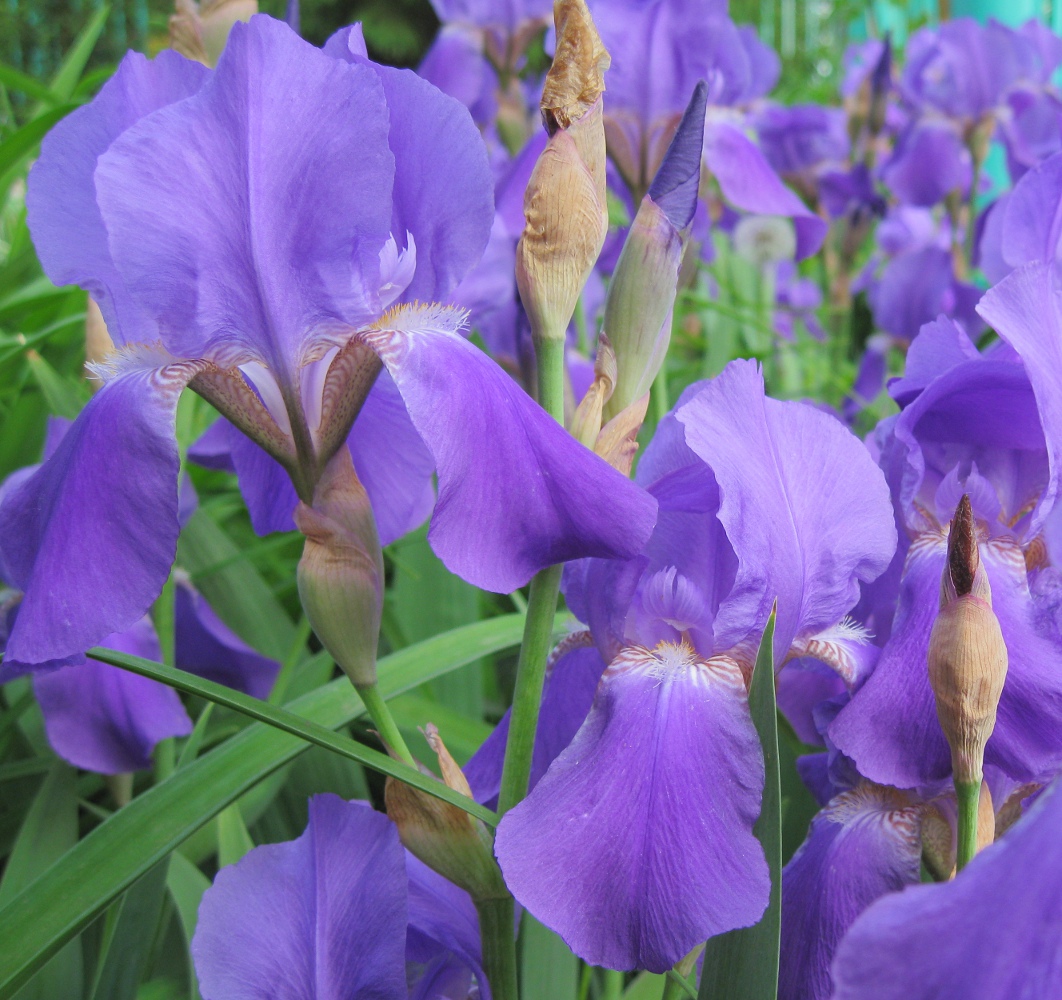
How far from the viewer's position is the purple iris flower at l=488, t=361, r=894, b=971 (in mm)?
509

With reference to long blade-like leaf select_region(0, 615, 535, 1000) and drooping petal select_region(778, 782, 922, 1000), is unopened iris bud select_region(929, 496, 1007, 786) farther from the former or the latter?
long blade-like leaf select_region(0, 615, 535, 1000)

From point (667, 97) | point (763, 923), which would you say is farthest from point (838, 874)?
point (667, 97)

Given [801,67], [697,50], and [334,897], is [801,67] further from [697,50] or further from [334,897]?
[334,897]

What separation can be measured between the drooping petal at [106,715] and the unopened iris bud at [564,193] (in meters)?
0.65

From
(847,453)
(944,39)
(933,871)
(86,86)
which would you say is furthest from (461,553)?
(944,39)

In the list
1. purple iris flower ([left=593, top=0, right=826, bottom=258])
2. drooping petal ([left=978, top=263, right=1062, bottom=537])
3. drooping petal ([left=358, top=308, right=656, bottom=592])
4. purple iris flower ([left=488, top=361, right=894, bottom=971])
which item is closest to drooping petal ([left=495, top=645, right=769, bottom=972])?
purple iris flower ([left=488, top=361, right=894, bottom=971])

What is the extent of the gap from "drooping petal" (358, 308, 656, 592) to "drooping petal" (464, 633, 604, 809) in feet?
0.59

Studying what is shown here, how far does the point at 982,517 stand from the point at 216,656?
0.84 meters

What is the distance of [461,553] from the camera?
1.78 feet

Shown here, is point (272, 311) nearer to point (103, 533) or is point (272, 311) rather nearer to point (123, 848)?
point (103, 533)

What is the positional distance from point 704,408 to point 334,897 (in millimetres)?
375

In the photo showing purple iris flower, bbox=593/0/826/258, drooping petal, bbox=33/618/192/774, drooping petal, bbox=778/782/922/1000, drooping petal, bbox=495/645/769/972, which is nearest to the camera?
drooping petal, bbox=495/645/769/972

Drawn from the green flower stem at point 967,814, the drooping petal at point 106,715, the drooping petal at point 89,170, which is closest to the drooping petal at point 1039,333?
the green flower stem at point 967,814

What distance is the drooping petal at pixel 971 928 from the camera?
336 mm
